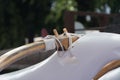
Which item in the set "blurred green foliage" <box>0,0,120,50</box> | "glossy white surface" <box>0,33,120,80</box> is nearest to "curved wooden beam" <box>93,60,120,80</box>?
"glossy white surface" <box>0,33,120,80</box>

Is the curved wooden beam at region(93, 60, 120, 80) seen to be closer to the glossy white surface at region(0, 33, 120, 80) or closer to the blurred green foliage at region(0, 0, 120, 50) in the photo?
the glossy white surface at region(0, 33, 120, 80)

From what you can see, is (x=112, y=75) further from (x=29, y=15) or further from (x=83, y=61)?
(x=29, y=15)

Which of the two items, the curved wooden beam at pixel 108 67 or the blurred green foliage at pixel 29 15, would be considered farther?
the blurred green foliage at pixel 29 15

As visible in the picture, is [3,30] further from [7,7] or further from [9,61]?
[9,61]

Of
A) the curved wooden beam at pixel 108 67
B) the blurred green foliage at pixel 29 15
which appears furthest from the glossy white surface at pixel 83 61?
the blurred green foliage at pixel 29 15

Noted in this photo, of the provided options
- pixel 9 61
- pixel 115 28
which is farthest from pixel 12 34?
pixel 9 61

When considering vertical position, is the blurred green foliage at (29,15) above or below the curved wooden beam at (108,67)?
below

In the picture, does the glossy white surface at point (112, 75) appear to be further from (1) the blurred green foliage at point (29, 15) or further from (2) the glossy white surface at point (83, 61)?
(1) the blurred green foliage at point (29, 15)

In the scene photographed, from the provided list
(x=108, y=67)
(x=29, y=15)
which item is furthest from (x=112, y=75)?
(x=29, y=15)

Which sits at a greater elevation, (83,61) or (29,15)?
(83,61)
